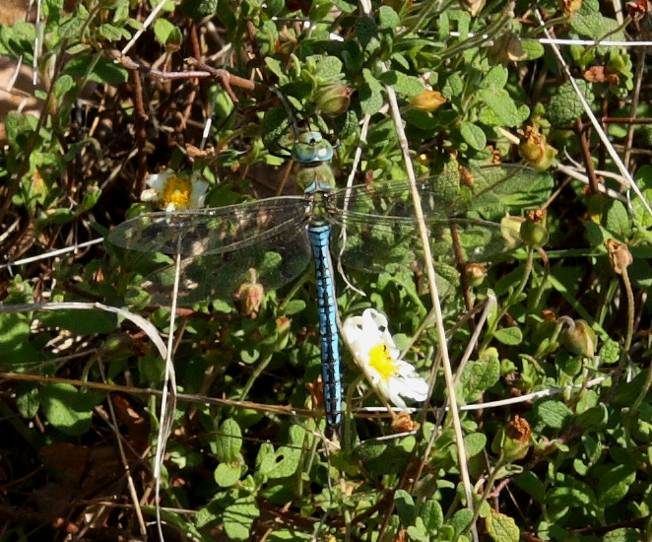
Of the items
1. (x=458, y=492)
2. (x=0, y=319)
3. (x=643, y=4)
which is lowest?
(x=458, y=492)

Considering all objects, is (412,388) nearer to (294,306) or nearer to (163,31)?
(294,306)

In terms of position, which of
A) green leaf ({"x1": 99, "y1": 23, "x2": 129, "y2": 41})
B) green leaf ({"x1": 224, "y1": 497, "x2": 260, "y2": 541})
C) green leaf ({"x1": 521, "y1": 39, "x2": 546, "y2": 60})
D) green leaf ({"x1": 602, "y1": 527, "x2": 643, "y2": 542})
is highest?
green leaf ({"x1": 99, "y1": 23, "x2": 129, "y2": 41})

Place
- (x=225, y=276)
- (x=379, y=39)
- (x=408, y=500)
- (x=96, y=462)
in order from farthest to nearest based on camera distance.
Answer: (x=96, y=462)
(x=225, y=276)
(x=379, y=39)
(x=408, y=500)

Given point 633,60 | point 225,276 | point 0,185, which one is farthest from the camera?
point 633,60

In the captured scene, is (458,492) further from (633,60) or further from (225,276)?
(633,60)

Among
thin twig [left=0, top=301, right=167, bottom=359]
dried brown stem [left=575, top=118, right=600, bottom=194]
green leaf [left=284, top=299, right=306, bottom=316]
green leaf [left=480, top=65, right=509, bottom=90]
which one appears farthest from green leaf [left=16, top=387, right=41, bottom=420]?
dried brown stem [left=575, top=118, right=600, bottom=194]

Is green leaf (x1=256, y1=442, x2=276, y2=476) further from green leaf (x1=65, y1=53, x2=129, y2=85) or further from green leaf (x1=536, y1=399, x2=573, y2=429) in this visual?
green leaf (x1=65, y1=53, x2=129, y2=85)

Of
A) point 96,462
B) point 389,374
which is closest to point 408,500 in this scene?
point 389,374

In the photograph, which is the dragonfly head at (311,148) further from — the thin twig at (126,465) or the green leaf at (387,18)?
the thin twig at (126,465)
